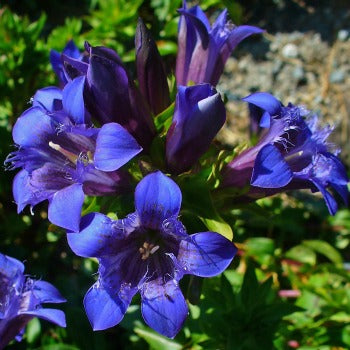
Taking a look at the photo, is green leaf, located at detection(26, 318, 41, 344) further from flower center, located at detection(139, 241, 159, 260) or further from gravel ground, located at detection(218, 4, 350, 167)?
gravel ground, located at detection(218, 4, 350, 167)

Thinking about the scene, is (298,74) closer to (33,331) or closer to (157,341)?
(157,341)

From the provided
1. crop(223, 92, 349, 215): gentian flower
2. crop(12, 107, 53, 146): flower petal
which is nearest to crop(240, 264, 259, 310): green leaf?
crop(223, 92, 349, 215): gentian flower

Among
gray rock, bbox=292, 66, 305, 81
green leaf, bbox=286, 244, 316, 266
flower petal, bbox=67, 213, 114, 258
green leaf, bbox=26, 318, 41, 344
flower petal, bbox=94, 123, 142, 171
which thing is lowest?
green leaf, bbox=26, 318, 41, 344

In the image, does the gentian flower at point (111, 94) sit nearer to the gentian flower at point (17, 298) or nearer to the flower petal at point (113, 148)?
the flower petal at point (113, 148)

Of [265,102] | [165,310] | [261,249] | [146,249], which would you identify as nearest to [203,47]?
[265,102]

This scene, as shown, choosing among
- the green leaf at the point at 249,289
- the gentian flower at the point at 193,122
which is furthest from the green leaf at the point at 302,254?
the gentian flower at the point at 193,122

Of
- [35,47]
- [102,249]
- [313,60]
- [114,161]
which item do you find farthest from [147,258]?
[313,60]

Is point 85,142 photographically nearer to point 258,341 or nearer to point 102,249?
point 102,249
